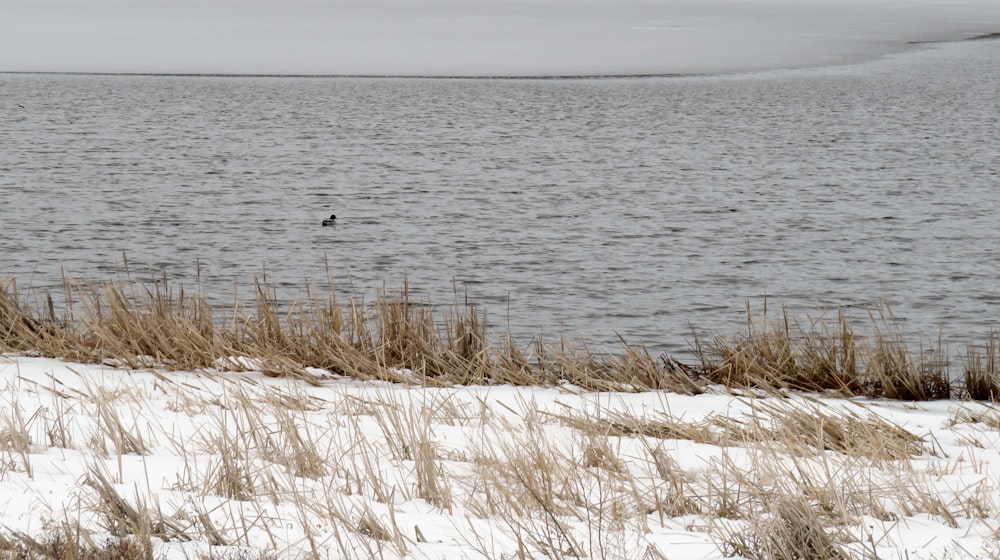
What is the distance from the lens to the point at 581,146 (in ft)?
89.9

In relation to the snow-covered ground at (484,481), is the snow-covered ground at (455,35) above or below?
above

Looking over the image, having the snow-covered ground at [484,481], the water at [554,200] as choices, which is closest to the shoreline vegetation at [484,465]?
the snow-covered ground at [484,481]

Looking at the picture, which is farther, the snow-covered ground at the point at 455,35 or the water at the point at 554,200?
the snow-covered ground at the point at 455,35

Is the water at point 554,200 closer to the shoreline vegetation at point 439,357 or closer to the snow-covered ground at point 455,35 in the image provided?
the shoreline vegetation at point 439,357

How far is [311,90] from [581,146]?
19.1 metres

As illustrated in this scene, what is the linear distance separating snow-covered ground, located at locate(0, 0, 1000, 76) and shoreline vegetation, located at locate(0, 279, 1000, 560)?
41855 millimetres

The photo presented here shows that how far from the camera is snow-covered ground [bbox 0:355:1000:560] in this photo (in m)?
3.96

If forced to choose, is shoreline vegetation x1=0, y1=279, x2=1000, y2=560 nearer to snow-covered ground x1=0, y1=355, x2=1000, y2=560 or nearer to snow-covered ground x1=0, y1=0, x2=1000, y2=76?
snow-covered ground x1=0, y1=355, x2=1000, y2=560

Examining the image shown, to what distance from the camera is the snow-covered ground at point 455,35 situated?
2092 inches

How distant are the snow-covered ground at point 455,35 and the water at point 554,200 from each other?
1450 centimetres

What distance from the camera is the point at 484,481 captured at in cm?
439

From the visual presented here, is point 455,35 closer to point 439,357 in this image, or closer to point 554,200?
point 554,200

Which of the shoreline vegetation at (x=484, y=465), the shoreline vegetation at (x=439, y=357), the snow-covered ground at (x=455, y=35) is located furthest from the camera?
the snow-covered ground at (x=455, y=35)

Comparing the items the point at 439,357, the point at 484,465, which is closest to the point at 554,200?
the point at 439,357
